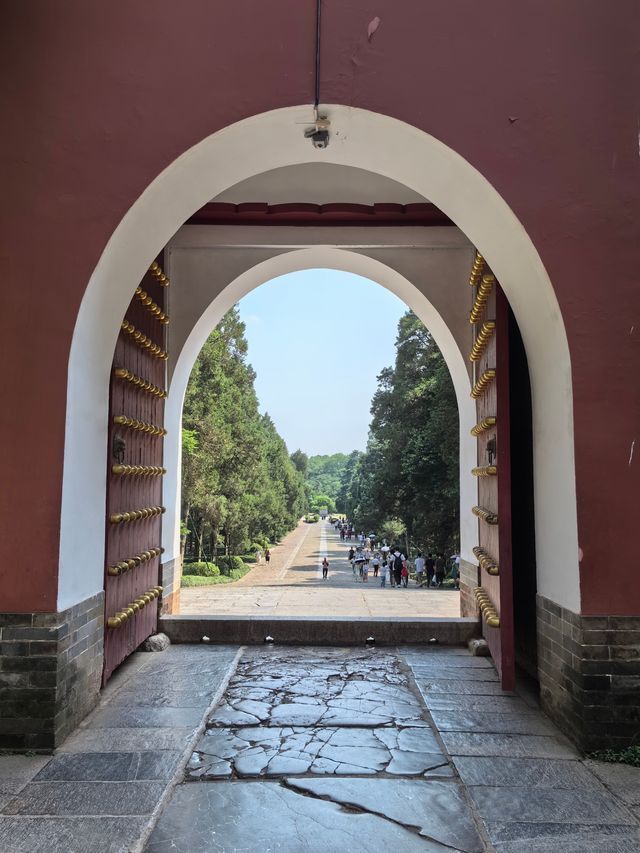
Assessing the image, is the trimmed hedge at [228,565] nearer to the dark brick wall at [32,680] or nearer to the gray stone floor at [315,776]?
the gray stone floor at [315,776]

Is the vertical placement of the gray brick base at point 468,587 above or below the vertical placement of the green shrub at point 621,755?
above

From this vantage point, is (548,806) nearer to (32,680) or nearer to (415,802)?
(415,802)

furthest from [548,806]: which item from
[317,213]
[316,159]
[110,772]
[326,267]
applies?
[326,267]

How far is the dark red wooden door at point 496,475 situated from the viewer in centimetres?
443

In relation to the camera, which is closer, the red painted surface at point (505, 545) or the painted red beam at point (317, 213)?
the red painted surface at point (505, 545)

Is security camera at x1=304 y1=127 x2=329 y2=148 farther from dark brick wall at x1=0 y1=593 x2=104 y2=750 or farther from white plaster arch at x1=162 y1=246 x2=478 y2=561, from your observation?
dark brick wall at x1=0 y1=593 x2=104 y2=750

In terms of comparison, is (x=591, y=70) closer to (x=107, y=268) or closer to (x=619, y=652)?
(x=107, y=268)

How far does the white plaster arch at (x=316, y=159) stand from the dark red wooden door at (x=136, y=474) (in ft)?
0.84

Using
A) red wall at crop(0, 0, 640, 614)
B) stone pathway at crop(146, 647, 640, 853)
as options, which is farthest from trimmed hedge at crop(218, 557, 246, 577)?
red wall at crop(0, 0, 640, 614)

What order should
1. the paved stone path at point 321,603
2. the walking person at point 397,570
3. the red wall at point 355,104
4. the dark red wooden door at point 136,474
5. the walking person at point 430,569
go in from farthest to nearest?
the walking person at point 430,569 → the walking person at point 397,570 → the paved stone path at point 321,603 → the dark red wooden door at point 136,474 → the red wall at point 355,104

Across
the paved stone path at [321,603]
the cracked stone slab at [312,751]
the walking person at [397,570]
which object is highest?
the cracked stone slab at [312,751]

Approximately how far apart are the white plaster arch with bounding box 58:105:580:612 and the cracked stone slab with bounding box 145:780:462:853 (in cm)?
132

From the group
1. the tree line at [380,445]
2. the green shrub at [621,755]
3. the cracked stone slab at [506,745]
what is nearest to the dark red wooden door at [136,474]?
the cracked stone slab at [506,745]

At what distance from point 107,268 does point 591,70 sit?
3165mm
